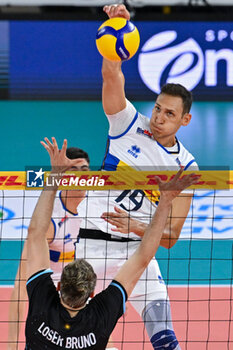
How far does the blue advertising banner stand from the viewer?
54.4 feet

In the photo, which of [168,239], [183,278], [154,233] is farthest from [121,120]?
[183,278]

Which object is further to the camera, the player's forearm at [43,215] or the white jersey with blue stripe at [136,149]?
the white jersey with blue stripe at [136,149]

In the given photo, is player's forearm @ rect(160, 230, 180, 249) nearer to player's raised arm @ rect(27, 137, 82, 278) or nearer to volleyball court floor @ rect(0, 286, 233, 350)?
volleyball court floor @ rect(0, 286, 233, 350)

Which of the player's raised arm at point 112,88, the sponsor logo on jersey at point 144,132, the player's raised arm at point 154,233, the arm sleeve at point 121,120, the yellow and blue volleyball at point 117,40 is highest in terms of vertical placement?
the yellow and blue volleyball at point 117,40

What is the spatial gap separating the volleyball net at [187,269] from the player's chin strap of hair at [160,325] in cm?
62

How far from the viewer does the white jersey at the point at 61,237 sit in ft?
24.2

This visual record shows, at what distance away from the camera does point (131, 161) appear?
251 inches

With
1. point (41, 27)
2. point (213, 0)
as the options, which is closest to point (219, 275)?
point (41, 27)

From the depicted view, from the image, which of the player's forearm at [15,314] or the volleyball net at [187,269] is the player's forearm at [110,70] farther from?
the player's forearm at [15,314]

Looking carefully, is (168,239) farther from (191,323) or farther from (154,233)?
(191,323)

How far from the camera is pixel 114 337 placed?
753cm

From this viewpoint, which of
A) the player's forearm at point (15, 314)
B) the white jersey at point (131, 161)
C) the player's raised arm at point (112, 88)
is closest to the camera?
the player's raised arm at point (112, 88)

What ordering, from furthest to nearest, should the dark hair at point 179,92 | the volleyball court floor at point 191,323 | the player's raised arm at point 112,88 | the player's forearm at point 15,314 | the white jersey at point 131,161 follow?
the volleyball court floor at point 191,323 → the player's forearm at point 15,314 → the dark hair at point 179,92 → the white jersey at point 131,161 → the player's raised arm at point 112,88

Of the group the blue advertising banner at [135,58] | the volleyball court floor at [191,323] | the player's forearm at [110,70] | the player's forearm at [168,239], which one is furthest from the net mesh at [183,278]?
the blue advertising banner at [135,58]
